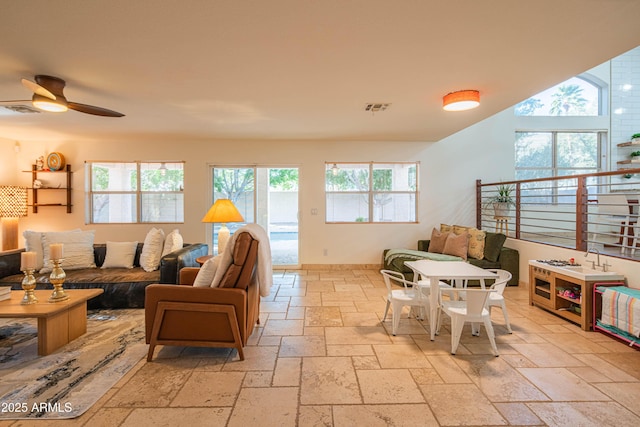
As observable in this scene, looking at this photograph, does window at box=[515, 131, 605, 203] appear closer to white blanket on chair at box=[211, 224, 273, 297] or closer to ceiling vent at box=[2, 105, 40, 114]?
white blanket on chair at box=[211, 224, 273, 297]

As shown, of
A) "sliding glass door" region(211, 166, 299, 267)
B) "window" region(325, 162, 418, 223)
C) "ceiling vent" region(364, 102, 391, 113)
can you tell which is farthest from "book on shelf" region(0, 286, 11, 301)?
"window" region(325, 162, 418, 223)

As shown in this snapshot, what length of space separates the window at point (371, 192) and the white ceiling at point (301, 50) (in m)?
1.98

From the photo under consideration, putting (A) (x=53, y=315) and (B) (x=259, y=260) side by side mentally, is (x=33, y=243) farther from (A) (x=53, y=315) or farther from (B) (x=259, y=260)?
(B) (x=259, y=260)

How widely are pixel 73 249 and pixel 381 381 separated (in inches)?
166

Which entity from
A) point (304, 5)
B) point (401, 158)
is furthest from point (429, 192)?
point (304, 5)

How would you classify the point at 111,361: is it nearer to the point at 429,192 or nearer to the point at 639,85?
the point at 429,192

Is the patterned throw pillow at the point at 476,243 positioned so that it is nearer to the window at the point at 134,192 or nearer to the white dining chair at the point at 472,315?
the white dining chair at the point at 472,315

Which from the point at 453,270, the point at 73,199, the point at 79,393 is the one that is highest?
the point at 73,199

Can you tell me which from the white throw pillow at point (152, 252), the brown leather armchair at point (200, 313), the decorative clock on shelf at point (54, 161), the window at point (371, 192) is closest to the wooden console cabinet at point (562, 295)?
the window at point (371, 192)

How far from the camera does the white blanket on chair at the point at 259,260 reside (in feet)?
8.23

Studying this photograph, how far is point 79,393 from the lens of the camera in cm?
203

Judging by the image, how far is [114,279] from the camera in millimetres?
3637

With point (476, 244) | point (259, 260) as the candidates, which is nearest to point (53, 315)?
point (259, 260)

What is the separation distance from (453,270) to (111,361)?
3.09 m
